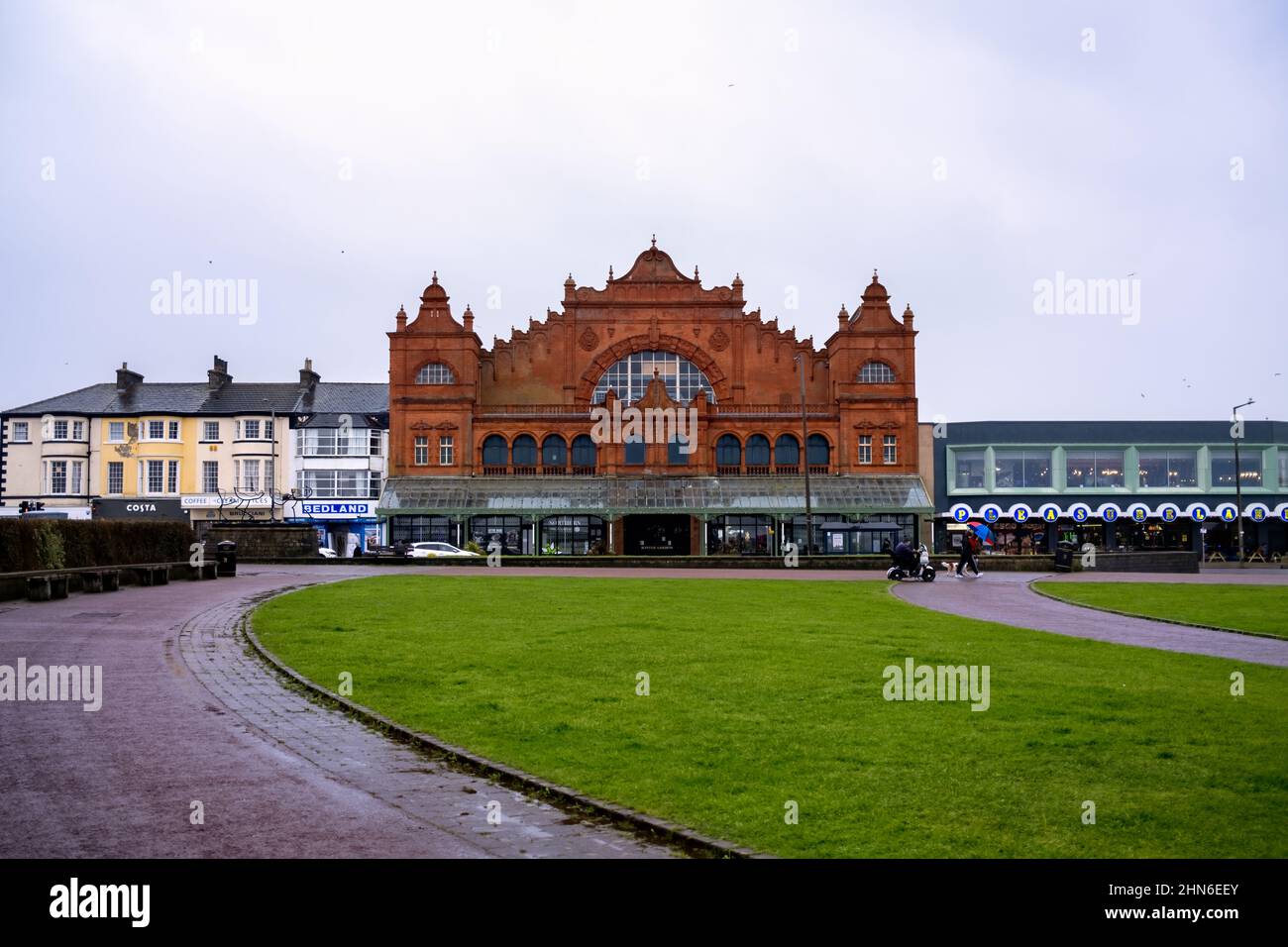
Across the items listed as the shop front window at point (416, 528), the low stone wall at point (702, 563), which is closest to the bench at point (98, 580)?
the low stone wall at point (702, 563)

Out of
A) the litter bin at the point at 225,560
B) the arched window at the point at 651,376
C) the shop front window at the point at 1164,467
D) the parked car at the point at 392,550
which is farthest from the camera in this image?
the shop front window at the point at 1164,467

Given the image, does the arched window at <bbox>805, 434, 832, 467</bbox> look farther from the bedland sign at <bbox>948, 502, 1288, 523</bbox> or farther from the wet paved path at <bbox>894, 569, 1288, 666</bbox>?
the wet paved path at <bbox>894, 569, 1288, 666</bbox>

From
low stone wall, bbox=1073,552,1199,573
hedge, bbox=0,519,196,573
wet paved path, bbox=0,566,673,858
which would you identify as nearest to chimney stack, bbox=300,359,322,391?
hedge, bbox=0,519,196,573

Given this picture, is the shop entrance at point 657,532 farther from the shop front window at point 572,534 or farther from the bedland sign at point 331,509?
the bedland sign at point 331,509

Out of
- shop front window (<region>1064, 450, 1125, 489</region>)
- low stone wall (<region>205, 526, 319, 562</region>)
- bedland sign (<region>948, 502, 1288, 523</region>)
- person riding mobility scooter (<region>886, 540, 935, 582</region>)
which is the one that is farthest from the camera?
shop front window (<region>1064, 450, 1125, 489</region>)

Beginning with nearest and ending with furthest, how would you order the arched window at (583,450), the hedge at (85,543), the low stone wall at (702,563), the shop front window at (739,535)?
the hedge at (85,543) → the low stone wall at (702,563) → the shop front window at (739,535) → the arched window at (583,450)

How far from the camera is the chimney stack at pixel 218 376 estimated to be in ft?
256

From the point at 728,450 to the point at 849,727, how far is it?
5948 centimetres

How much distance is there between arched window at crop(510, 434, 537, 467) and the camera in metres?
69.3

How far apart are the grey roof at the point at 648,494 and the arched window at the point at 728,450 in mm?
1894

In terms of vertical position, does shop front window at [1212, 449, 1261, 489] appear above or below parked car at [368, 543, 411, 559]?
above

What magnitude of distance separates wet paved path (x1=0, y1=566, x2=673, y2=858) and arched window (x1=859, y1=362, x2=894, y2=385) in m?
59.6

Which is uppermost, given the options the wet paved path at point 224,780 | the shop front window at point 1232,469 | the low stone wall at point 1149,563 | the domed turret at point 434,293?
the domed turret at point 434,293
